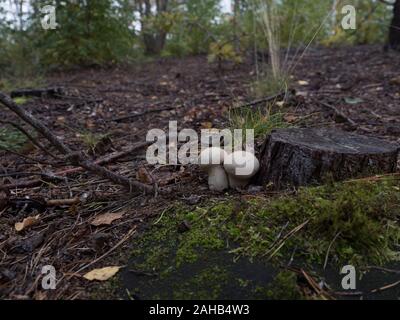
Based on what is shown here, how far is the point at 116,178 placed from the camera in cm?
190

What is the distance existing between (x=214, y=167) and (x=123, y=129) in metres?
1.69

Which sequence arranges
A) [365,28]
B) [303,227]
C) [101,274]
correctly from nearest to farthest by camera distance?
[101,274] → [303,227] → [365,28]

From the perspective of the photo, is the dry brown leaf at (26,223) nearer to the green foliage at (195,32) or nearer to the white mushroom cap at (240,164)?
the white mushroom cap at (240,164)

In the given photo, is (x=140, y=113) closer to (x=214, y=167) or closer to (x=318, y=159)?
(x=214, y=167)

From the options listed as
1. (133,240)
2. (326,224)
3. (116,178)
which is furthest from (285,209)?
(116,178)

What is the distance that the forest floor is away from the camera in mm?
1580

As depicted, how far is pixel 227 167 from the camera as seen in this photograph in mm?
1858

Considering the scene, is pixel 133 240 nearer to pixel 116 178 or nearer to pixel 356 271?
pixel 116 178

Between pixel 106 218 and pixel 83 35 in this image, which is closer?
pixel 106 218

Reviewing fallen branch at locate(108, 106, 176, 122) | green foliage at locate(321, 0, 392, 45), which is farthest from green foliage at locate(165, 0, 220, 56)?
fallen branch at locate(108, 106, 176, 122)

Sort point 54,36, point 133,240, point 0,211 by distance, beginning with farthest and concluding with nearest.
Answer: point 54,36
point 0,211
point 133,240

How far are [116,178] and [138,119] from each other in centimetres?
193

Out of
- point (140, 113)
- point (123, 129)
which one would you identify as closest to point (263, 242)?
point (123, 129)

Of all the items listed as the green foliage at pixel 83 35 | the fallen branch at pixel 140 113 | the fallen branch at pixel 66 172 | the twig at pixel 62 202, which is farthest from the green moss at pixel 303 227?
the green foliage at pixel 83 35
